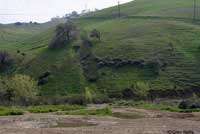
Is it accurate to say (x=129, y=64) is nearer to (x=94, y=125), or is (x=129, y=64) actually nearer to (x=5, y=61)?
(x=5, y=61)

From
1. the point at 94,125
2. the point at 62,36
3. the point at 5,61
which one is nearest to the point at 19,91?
the point at 5,61

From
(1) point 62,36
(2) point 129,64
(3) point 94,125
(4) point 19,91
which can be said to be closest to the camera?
(3) point 94,125

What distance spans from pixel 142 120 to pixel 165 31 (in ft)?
322

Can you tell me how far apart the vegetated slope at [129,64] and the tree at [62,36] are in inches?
153

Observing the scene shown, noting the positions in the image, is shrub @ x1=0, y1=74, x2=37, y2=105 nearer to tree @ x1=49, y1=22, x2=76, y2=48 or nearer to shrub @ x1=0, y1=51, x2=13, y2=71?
shrub @ x1=0, y1=51, x2=13, y2=71

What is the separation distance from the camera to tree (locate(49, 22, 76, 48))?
15750 centimetres

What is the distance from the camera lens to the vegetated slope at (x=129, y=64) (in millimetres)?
122562

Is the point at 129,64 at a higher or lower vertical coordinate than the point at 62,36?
lower

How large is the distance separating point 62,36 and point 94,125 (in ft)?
329

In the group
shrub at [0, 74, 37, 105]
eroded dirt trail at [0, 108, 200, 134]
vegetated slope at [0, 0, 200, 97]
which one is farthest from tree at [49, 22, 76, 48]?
eroded dirt trail at [0, 108, 200, 134]

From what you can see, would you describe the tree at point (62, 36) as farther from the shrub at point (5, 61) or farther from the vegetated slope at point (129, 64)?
the shrub at point (5, 61)

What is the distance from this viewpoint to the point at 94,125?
63188mm

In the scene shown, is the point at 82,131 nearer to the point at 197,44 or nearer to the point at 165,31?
the point at 197,44

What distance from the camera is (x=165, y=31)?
533ft
